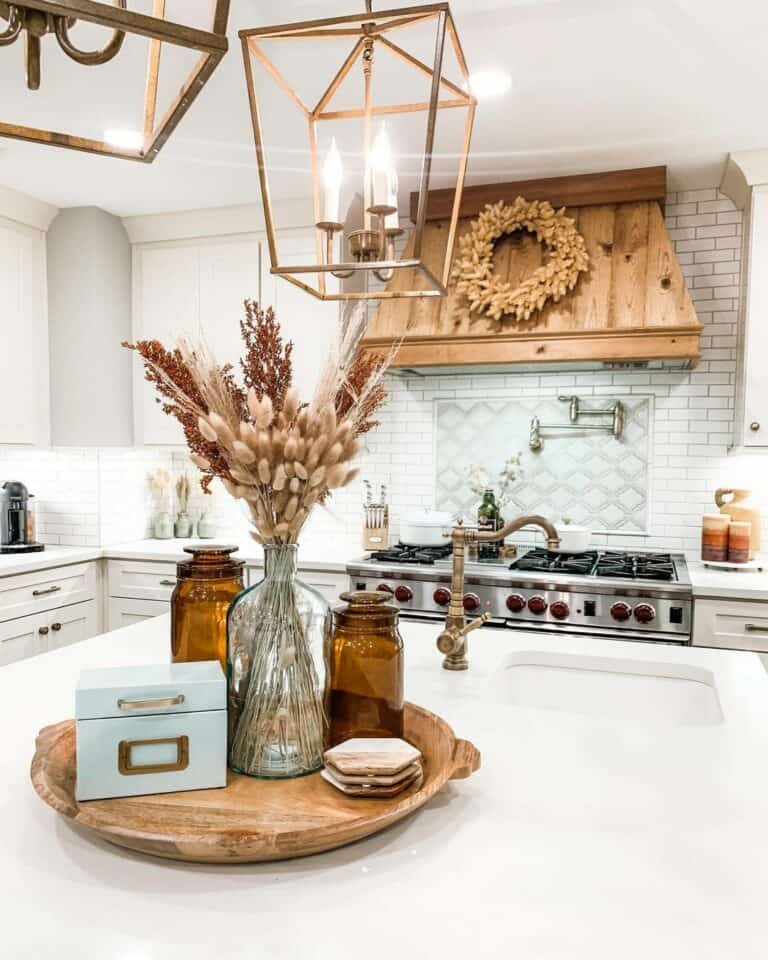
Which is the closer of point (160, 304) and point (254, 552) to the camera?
point (254, 552)

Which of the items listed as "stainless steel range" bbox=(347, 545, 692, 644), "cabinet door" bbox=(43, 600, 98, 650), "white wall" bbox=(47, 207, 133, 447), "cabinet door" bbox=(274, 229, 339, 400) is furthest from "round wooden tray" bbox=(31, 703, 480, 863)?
"white wall" bbox=(47, 207, 133, 447)

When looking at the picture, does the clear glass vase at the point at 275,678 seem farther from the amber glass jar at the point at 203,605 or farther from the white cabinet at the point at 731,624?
the white cabinet at the point at 731,624

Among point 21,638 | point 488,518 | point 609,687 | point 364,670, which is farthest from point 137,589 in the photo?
point 364,670

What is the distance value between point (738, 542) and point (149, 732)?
2732 mm

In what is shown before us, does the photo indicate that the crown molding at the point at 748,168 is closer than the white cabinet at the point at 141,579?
Yes

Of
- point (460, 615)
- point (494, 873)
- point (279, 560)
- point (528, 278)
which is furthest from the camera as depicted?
point (528, 278)

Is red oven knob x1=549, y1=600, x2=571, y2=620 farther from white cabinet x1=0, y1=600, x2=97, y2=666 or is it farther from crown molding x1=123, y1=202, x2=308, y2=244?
white cabinet x1=0, y1=600, x2=97, y2=666

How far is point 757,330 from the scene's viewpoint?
300 cm

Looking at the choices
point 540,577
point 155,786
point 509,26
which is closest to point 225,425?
point 155,786

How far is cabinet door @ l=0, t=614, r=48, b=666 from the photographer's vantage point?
3178 mm

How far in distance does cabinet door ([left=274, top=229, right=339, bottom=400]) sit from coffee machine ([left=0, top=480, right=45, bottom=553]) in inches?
56.6

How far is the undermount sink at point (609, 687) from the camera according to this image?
5.46ft

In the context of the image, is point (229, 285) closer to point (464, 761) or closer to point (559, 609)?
point (559, 609)

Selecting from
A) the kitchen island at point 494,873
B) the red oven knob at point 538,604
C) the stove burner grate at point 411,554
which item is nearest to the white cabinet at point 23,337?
the stove burner grate at point 411,554
